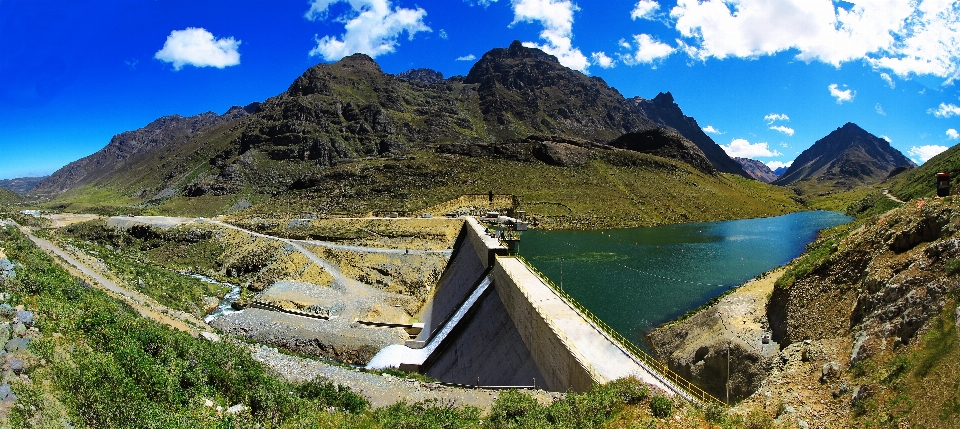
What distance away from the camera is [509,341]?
27297mm

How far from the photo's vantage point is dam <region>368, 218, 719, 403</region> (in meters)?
18.8

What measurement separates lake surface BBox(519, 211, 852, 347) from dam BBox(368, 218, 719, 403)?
1010 cm

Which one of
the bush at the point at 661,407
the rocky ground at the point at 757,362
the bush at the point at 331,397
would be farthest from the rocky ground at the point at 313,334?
the bush at the point at 661,407

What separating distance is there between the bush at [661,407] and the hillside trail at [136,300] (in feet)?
70.8

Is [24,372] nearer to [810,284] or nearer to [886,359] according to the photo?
[886,359]

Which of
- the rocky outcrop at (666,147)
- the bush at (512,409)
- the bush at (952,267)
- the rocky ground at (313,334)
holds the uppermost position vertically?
the rocky outcrop at (666,147)

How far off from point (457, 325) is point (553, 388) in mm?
13098

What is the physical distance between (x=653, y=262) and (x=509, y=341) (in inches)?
1524

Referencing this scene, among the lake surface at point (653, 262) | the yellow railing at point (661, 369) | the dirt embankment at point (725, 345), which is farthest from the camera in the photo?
the lake surface at point (653, 262)

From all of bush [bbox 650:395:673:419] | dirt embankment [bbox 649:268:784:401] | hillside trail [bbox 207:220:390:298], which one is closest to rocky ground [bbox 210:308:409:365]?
hillside trail [bbox 207:220:390:298]

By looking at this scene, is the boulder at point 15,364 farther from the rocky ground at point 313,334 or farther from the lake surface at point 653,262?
the lake surface at point 653,262

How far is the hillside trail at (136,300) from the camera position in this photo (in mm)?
25831

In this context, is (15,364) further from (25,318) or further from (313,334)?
(313,334)

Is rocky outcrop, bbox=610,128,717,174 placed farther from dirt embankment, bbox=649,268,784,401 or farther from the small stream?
the small stream
